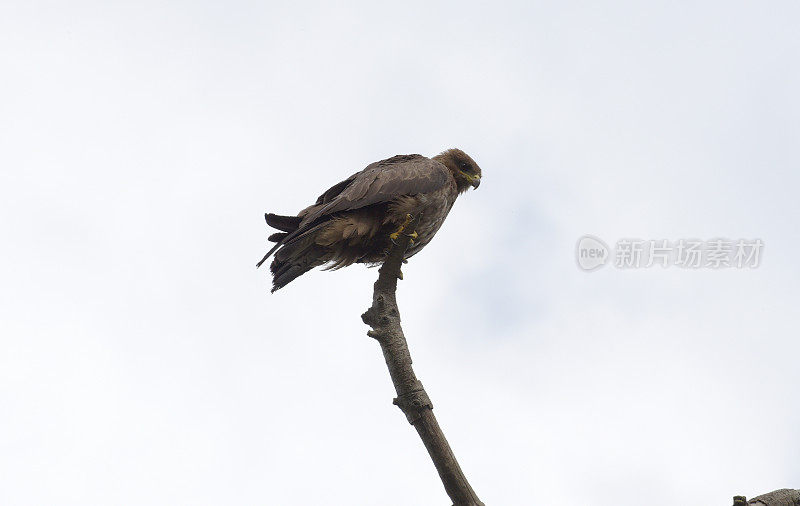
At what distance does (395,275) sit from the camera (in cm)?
466

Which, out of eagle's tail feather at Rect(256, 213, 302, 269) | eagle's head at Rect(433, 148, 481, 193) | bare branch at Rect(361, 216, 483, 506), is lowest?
bare branch at Rect(361, 216, 483, 506)

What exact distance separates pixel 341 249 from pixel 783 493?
3.96 m

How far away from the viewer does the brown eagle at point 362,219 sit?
242 inches

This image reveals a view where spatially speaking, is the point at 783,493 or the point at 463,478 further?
the point at 463,478

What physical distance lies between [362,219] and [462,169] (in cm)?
195

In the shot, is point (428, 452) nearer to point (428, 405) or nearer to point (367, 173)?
point (428, 405)

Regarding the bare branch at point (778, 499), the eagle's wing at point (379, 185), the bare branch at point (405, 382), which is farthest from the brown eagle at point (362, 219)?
the bare branch at point (778, 499)

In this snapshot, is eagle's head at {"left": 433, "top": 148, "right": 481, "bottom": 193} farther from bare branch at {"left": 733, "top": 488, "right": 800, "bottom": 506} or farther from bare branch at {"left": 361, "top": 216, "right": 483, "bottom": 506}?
bare branch at {"left": 733, "top": 488, "right": 800, "bottom": 506}

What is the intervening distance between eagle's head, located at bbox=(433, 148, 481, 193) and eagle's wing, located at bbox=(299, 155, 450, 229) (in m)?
0.63

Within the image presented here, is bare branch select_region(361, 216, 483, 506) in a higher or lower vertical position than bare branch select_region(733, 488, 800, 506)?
higher

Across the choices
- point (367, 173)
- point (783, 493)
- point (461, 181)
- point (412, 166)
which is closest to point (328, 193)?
point (367, 173)

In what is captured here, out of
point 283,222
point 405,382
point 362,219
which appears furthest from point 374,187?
point 405,382

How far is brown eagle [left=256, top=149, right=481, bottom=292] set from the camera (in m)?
6.14

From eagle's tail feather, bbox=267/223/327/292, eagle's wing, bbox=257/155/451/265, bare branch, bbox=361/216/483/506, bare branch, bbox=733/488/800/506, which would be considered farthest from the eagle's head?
bare branch, bbox=733/488/800/506
